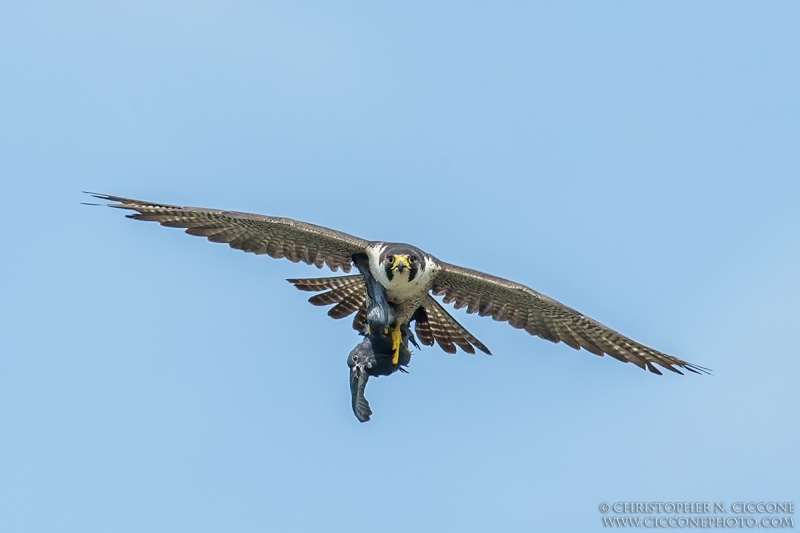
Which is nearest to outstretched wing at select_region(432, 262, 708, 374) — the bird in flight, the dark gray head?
the bird in flight

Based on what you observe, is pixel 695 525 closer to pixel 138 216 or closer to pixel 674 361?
pixel 674 361

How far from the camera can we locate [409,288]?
452 inches

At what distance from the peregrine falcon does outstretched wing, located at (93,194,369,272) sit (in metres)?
0.01

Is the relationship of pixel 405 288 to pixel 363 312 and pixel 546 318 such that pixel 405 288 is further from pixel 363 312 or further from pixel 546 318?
pixel 546 318

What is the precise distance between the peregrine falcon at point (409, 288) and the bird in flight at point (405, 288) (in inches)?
0.4

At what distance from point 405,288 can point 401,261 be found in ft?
1.66

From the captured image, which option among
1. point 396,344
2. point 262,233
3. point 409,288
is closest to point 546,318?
point 409,288

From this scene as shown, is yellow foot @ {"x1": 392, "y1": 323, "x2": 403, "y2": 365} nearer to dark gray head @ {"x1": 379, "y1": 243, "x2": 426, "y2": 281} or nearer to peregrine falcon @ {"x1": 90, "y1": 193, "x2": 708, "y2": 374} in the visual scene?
peregrine falcon @ {"x1": 90, "y1": 193, "x2": 708, "y2": 374}

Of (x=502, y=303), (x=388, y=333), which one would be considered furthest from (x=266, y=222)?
(x=502, y=303)

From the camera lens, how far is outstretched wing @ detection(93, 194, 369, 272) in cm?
1166

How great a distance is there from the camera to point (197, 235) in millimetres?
12156

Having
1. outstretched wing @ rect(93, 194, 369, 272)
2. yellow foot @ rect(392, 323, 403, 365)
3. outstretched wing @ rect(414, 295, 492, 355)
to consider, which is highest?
outstretched wing @ rect(93, 194, 369, 272)

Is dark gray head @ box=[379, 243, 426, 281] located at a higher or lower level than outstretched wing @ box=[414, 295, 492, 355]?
higher

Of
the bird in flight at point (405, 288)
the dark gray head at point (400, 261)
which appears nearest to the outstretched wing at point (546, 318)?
the bird in flight at point (405, 288)
